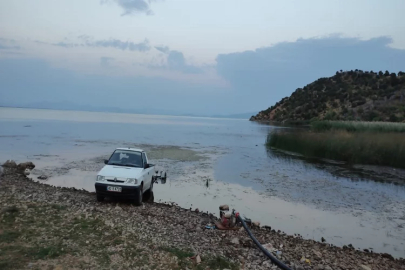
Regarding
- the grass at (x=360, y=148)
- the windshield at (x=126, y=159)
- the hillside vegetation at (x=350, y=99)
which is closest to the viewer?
the windshield at (x=126, y=159)

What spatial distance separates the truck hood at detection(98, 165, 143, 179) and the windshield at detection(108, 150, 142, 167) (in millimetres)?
370

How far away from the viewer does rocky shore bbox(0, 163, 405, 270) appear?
22.1 ft

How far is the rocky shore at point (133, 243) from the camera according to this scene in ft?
22.1

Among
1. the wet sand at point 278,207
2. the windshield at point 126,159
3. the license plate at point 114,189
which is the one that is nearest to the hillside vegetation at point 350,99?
the wet sand at point 278,207

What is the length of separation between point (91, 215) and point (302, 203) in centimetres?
985

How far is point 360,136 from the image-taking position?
32062 millimetres

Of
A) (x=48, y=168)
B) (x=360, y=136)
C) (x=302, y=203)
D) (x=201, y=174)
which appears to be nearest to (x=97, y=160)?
(x=48, y=168)

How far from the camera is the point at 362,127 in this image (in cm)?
3694

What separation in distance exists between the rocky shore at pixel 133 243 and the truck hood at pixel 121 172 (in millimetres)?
1044

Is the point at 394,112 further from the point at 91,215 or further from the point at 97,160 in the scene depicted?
the point at 91,215

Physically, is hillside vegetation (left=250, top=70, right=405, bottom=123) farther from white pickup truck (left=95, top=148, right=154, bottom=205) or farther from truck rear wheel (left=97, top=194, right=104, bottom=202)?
truck rear wheel (left=97, top=194, right=104, bottom=202)

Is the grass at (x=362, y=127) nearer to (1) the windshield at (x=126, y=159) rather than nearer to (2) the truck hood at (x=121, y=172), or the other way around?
(1) the windshield at (x=126, y=159)

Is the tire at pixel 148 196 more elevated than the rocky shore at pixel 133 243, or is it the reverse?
the rocky shore at pixel 133 243

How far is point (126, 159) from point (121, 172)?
4.03 ft
